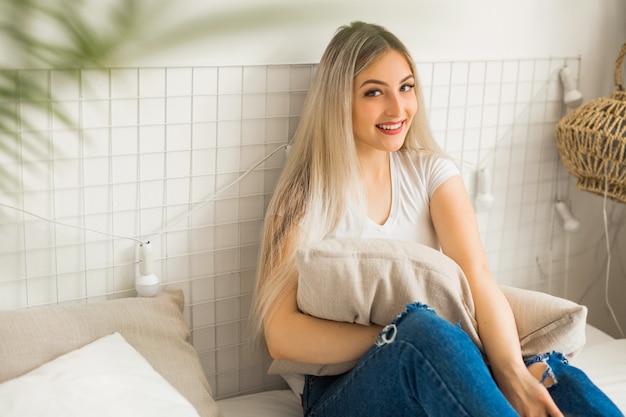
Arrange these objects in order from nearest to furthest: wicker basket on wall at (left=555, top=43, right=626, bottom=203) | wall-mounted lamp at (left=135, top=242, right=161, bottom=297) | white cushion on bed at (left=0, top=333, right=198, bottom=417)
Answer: white cushion on bed at (left=0, top=333, right=198, bottom=417) < wall-mounted lamp at (left=135, top=242, right=161, bottom=297) < wicker basket on wall at (left=555, top=43, right=626, bottom=203)

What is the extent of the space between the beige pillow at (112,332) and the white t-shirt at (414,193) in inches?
18.1

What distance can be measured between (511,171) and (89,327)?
116 cm

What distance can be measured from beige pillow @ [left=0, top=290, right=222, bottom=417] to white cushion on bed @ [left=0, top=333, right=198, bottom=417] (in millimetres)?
49

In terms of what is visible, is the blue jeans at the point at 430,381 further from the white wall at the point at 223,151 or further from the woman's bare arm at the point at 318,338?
the white wall at the point at 223,151

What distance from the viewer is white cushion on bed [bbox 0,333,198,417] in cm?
114

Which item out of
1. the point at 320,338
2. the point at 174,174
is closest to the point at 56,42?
the point at 174,174

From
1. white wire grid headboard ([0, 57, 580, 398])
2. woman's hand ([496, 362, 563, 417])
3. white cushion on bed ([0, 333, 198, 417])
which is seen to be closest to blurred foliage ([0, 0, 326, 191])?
white wire grid headboard ([0, 57, 580, 398])

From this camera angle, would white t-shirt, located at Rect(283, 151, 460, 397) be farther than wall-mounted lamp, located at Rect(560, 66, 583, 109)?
No

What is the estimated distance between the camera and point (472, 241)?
1594mm

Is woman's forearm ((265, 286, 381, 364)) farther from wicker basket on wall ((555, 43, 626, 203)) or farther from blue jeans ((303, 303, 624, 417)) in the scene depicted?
wicker basket on wall ((555, 43, 626, 203))

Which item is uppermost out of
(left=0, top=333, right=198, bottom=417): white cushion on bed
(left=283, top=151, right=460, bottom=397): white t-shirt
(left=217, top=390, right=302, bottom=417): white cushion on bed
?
(left=283, top=151, right=460, bottom=397): white t-shirt

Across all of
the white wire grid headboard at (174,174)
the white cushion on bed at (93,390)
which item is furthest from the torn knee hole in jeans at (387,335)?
the white wire grid headboard at (174,174)

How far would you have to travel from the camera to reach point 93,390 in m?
1.18

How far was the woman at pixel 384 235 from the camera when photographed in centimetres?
125
